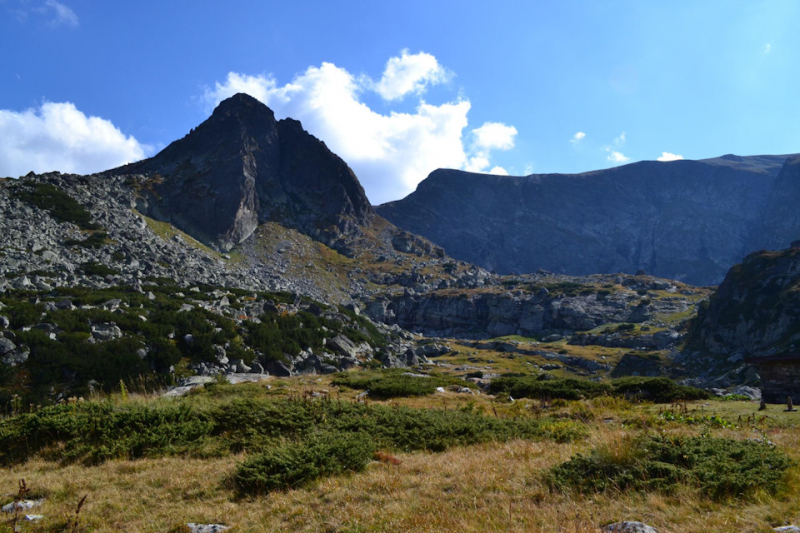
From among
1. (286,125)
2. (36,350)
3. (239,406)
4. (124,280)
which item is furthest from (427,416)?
(286,125)

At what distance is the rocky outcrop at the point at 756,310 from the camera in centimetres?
5191

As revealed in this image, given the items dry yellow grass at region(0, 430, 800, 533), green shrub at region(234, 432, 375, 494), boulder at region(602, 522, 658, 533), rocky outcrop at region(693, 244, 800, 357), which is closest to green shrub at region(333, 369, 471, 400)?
dry yellow grass at region(0, 430, 800, 533)

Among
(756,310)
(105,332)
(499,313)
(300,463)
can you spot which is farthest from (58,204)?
(756,310)

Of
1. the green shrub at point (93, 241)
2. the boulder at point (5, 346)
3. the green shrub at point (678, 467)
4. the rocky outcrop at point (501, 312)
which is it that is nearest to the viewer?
the green shrub at point (678, 467)

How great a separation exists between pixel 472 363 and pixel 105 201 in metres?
70.6

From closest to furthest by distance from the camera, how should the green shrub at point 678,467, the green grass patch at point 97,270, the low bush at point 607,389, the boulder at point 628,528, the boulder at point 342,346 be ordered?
the boulder at point 628,528 → the green shrub at point 678,467 → the low bush at point 607,389 → the boulder at point 342,346 → the green grass patch at point 97,270

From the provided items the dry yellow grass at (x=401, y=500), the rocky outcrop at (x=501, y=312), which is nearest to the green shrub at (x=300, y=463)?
the dry yellow grass at (x=401, y=500)

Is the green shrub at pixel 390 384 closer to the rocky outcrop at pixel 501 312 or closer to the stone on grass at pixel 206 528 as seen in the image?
the stone on grass at pixel 206 528

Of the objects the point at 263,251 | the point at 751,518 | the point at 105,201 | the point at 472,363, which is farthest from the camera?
the point at 263,251

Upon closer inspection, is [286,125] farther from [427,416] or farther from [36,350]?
[427,416]

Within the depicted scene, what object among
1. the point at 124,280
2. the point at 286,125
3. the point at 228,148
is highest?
the point at 286,125

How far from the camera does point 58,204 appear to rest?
65875 mm

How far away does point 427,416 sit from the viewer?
1125 centimetres

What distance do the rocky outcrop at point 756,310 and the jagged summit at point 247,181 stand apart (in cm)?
8506
